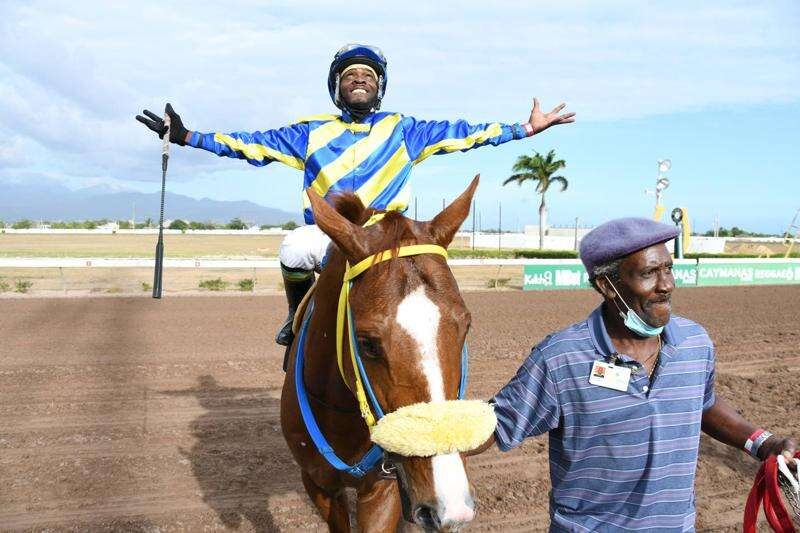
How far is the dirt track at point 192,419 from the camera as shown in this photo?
15.3 ft

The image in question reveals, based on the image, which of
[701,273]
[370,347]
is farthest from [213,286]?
[370,347]

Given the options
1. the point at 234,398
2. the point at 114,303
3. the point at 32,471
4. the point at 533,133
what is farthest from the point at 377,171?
the point at 114,303

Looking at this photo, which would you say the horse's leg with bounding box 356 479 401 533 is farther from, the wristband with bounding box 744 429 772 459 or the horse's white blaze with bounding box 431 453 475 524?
the wristband with bounding box 744 429 772 459

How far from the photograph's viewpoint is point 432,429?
1856mm

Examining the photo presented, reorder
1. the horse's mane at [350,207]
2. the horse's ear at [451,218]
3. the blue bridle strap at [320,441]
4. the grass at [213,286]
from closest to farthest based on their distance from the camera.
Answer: the horse's ear at [451,218], the horse's mane at [350,207], the blue bridle strap at [320,441], the grass at [213,286]

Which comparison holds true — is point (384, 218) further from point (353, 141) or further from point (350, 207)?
point (353, 141)

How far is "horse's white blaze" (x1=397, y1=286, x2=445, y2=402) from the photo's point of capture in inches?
77.9

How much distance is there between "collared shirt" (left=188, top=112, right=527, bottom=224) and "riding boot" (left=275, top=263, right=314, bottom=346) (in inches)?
12.4

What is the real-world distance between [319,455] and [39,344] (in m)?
8.84

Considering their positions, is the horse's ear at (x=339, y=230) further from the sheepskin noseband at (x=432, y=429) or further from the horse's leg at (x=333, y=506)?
the horse's leg at (x=333, y=506)

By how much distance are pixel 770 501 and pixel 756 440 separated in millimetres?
237

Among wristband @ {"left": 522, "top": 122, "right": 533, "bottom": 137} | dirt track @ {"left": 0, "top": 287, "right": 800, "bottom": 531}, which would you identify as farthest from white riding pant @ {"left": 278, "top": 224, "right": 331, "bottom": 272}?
dirt track @ {"left": 0, "top": 287, "right": 800, "bottom": 531}

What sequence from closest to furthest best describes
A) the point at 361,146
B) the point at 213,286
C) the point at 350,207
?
1. the point at 350,207
2. the point at 361,146
3. the point at 213,286

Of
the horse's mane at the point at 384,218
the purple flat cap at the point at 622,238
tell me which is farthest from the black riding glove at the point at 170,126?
the purple flat cap at the point at 622,238
